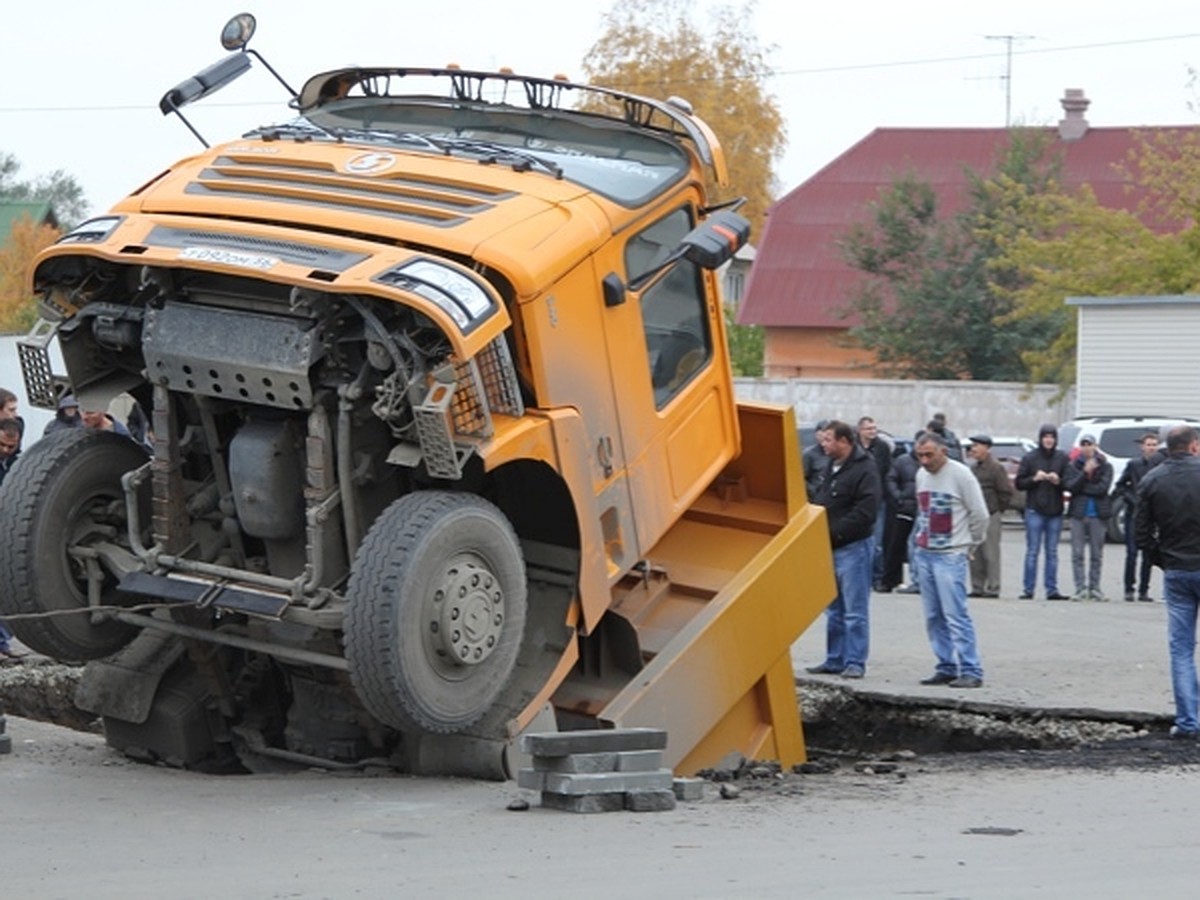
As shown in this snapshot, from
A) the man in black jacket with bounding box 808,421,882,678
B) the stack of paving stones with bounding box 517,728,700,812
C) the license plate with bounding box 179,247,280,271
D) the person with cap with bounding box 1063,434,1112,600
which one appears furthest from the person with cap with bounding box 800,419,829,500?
the license plate with bounding box 179,247,280,271

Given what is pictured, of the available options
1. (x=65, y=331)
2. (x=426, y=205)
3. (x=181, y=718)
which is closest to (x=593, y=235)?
(x=426, y=205)

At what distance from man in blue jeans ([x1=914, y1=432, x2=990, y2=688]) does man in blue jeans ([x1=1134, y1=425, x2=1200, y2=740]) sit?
7.20 ft

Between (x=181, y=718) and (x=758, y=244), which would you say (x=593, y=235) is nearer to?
(x=181, y=718)

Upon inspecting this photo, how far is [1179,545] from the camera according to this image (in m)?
12.2

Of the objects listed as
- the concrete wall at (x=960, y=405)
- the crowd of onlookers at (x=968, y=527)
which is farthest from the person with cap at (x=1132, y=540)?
the concrete wall at (x=960, y=405)

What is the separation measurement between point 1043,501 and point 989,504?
3.63 ft

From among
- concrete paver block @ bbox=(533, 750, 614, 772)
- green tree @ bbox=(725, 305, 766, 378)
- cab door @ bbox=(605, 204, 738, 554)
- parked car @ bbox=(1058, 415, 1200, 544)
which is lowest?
green tree @ bbox=(725, 305, 766, 378)

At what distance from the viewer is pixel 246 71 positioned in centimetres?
1046

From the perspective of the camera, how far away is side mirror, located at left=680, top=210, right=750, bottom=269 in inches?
379

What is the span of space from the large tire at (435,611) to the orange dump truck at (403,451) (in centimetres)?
1

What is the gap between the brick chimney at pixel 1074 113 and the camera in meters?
62.2

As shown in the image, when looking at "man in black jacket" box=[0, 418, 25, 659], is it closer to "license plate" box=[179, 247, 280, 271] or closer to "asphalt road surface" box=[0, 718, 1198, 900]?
"asphalt road surface" box=[0, 718, 1198, 900]

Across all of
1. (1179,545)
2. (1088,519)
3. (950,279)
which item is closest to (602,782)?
(1179,545)

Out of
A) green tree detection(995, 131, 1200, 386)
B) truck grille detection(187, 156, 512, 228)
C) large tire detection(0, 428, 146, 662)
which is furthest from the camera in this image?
green tree detection(995, 131, 1200, 386)
